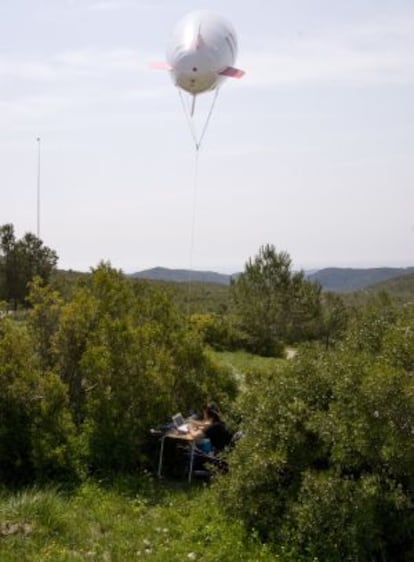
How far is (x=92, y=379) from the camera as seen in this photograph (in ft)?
30.6

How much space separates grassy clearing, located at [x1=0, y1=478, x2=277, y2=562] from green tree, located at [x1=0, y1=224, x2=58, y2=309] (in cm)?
3195

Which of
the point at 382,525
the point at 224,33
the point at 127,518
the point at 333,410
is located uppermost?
the point at 224,33

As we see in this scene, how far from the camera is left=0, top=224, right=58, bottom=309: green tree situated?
127ft

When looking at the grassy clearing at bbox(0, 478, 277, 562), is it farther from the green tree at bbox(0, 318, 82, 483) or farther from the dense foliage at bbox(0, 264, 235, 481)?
the dense foliage at bbox(0, 264, 235, 481)

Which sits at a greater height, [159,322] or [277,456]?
[159,322]

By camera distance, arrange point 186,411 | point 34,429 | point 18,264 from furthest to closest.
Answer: point 18,264 → point 186,411 → point 34,429

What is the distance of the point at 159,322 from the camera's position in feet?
35.8

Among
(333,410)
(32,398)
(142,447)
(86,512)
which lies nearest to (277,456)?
(333,410)

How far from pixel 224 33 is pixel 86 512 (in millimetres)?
8074

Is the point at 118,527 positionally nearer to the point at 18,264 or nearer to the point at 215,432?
the point at 215,432

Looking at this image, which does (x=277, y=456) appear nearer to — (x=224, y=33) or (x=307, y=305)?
(x=224, y=33)

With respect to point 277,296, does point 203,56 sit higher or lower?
higher

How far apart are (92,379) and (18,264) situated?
102ft

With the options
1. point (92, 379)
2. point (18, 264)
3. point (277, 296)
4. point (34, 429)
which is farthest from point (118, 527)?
point (18, 264)
